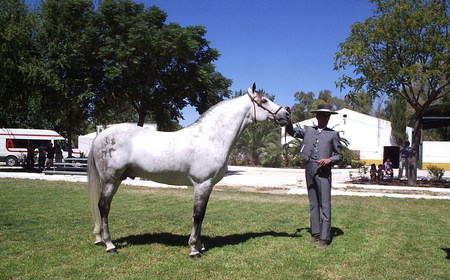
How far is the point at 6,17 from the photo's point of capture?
22.8m

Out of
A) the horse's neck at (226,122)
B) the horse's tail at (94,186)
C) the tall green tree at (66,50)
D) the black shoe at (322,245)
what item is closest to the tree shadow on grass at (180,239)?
the horse's tail at (94,186)

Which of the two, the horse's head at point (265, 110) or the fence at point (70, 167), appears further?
the fence at point (70, 167)

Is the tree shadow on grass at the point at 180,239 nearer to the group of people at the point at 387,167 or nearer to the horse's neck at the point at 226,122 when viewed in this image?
the horse's neck at the point at 226,122

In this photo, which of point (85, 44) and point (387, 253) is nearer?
point (387, 253)

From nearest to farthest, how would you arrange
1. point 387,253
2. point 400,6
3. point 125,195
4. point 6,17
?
point 387,253 → point 125,195 → point 400,6 → point 6,17

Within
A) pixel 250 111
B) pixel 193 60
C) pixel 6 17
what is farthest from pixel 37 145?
pixel 250 111

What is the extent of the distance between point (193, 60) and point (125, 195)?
12.7m

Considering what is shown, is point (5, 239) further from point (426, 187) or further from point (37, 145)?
point (37, 145)

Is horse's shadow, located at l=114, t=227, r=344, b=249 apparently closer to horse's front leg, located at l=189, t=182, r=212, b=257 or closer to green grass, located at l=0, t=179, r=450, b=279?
green grass, located at l=0, t=179, r=450, b=279

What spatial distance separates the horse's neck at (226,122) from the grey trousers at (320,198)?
1609 mm

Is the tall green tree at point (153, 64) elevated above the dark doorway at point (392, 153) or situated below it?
above

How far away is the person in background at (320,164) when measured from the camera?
690cm

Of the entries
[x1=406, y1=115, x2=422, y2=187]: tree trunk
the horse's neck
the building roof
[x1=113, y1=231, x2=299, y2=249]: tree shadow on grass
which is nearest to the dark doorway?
the building roof

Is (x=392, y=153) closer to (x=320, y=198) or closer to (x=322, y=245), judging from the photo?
(x=320, y=198)
